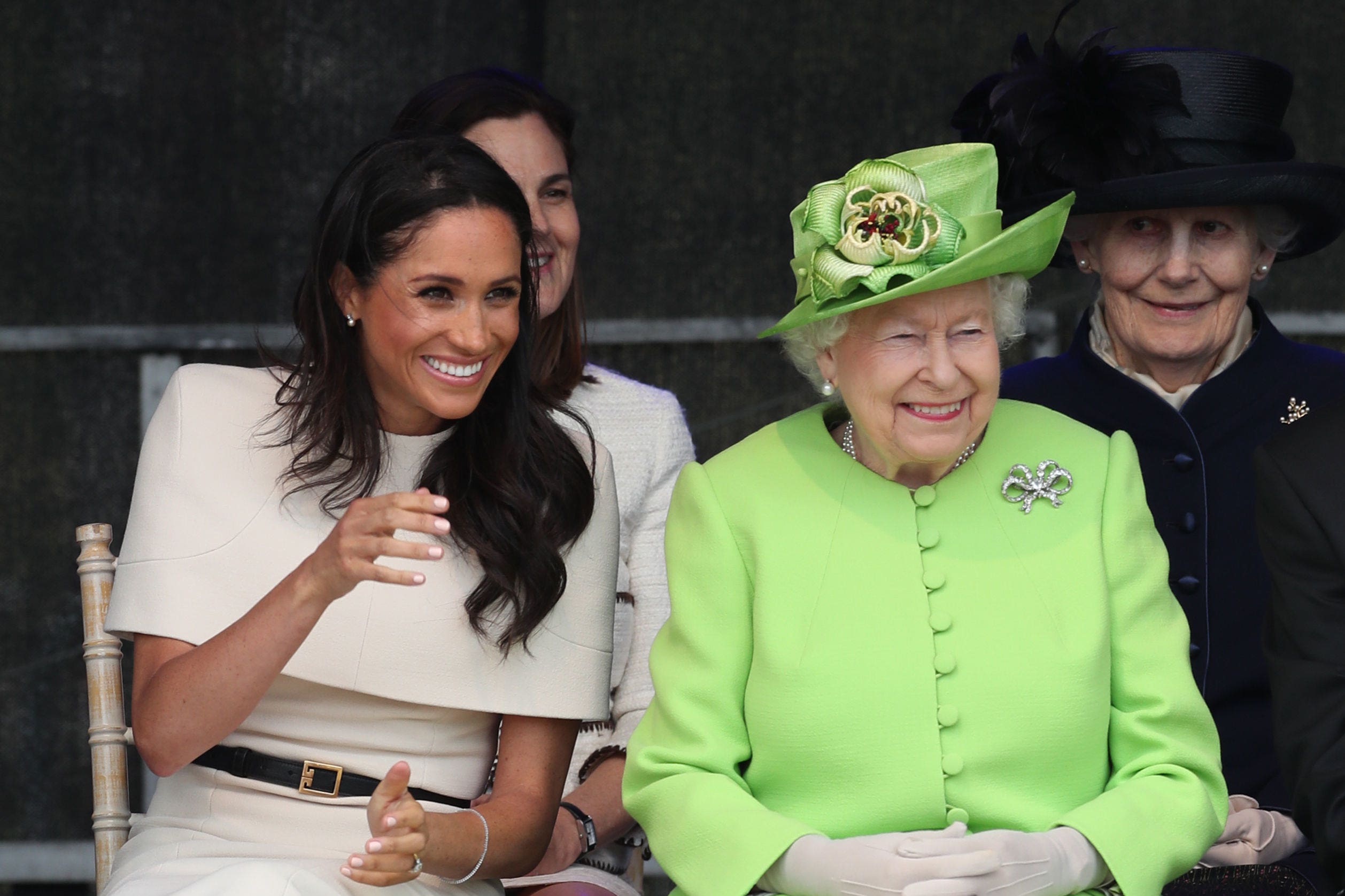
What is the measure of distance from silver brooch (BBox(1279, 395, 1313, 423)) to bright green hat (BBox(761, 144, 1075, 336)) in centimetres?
85

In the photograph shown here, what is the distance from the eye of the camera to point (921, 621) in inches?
111

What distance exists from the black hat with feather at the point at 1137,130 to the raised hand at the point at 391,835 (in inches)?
67.5

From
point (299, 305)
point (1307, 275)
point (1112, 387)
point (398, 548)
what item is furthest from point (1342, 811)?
point (1307, 275)

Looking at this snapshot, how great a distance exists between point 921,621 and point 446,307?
3.25 ft

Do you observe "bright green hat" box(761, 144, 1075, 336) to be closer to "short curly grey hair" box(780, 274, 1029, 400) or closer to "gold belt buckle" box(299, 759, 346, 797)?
"short curly grey hair" box(780, 274, 1029, 400)

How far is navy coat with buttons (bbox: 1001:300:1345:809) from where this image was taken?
134 inches

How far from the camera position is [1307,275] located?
4934mm

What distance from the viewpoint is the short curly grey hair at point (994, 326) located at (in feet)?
9.59

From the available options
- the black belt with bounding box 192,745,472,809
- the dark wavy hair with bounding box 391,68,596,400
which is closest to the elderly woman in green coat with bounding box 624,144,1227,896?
the black belt with bounding box 192,745,472,809

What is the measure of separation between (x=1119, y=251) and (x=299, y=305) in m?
1.66

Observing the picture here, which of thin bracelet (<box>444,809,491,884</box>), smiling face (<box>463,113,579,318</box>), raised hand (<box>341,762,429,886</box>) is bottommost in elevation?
thin bracelet (<box>444,809,491,884</box>)

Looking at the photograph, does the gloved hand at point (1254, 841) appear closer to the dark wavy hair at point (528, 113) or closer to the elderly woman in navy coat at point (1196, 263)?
the elderly woman in navy coat at point (1196, 263)

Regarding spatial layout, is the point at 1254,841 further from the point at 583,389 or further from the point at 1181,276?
the point at 583,389

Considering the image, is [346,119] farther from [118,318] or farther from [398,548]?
[398,548]
